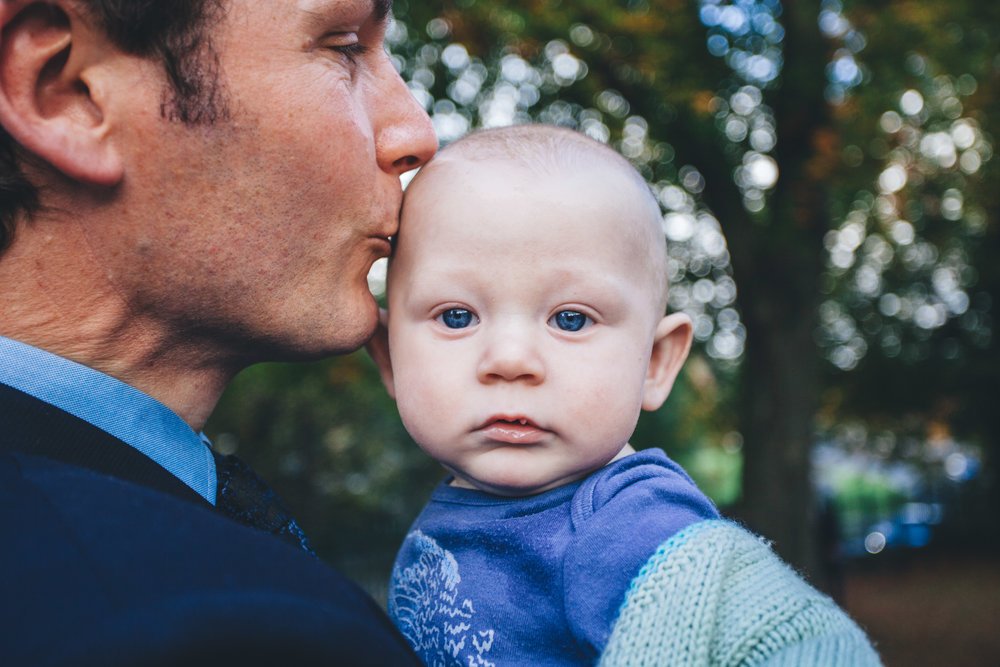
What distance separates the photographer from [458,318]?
1.82 meters

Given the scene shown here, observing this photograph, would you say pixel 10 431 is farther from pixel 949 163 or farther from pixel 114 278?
pixel 949 163

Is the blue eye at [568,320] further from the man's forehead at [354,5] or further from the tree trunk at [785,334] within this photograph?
the tree trunk at [785,334]

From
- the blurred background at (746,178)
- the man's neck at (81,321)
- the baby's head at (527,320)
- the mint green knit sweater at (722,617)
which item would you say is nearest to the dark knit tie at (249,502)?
the man's neck at (81,321)

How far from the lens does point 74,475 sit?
1.26 meters

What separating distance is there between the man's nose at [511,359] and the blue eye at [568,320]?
68mm

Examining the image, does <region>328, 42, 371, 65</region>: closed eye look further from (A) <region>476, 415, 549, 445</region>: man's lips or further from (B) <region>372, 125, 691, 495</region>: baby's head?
(A) <region>476, 415, 549, 445</region>: man's lips

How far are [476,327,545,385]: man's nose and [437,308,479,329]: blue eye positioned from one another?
0.08 m

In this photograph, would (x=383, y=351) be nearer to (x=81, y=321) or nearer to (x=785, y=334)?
(x=81, y=321)

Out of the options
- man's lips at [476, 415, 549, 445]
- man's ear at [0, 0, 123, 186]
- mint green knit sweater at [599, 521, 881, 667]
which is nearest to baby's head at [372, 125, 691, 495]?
man's lips at [476, 415, 549, 445]

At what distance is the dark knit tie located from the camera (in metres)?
1.79

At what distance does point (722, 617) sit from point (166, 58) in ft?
4.47

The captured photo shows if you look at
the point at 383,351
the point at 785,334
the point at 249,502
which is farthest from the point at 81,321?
the point at 785,334

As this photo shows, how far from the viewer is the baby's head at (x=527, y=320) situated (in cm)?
173

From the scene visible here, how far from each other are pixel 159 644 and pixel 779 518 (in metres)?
8.52
